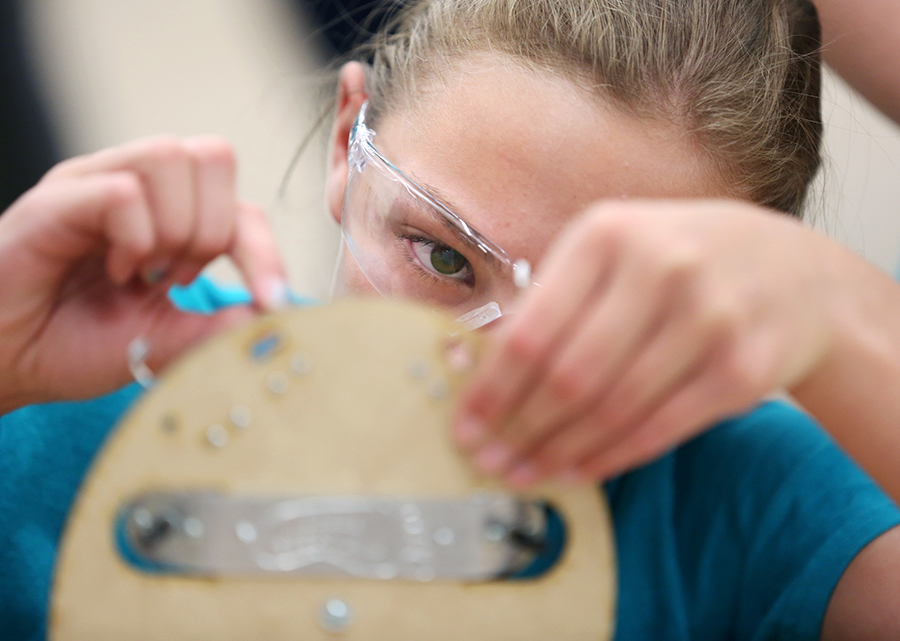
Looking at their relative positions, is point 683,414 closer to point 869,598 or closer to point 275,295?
point 275,295

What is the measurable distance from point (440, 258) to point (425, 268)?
0.8 inches

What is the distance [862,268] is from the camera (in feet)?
1.43

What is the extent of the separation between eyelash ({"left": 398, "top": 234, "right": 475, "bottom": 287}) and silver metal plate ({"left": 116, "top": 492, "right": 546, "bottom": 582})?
1.15 feet

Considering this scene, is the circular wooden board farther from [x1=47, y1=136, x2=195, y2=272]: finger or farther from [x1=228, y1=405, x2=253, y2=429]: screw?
[x1=47, y1=136, x2=195, y2=272]: finger

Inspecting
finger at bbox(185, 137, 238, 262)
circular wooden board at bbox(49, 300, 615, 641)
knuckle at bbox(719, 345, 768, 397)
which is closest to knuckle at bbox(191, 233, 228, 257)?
finger at bbox(185, 137, 238, 262)

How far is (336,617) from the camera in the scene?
373 millimetres

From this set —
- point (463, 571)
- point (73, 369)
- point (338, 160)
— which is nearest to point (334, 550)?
point (463, 571)

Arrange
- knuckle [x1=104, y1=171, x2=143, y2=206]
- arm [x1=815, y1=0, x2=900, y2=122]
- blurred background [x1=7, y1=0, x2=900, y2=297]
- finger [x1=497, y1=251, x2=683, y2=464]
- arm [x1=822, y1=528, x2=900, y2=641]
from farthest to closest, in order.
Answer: blurred background [x1=7, y1=0, x2=900, y2=297], arm [x1=815, y1=0, x2=900, y2=122], arm [x1=822, y1=528, x2=900, y2=641], knuckle [x1=104, y1=171, x2=143, y2=206], finger [x1=497, y1=251, x2=683, y2=464]

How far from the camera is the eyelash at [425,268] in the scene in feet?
2.30

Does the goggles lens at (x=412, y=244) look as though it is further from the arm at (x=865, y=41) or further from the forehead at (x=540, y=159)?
the arm at (x=865, y=41)

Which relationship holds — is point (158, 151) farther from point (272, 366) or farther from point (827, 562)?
point (827, 562)

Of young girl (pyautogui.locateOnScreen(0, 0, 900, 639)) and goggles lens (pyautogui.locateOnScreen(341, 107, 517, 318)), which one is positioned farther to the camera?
goggles lens (pyautogui.locateOnScreen(341, 107, 517, 318))

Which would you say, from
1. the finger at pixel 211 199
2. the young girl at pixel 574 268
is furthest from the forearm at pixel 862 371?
the finger at pixel 211 199

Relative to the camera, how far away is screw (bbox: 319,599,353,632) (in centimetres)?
37
